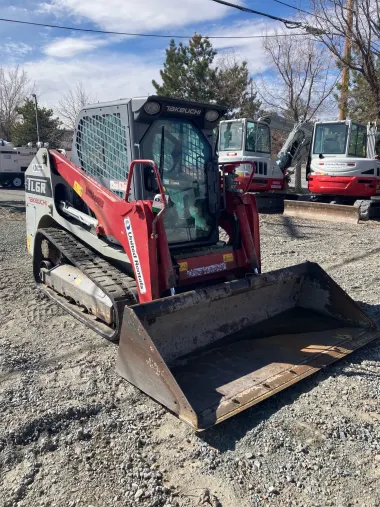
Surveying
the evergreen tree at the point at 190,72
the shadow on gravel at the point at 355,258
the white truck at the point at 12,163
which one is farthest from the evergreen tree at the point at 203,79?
the shadow on gravel at the point at 355,258

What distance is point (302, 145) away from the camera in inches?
624

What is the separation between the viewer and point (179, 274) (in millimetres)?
4352

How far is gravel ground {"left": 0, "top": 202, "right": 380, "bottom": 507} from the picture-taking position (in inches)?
103

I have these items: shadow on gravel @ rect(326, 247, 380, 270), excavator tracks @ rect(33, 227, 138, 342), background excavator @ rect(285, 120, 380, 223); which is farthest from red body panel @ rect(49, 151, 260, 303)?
background excavator @ rect(285, 120, 380, 223)

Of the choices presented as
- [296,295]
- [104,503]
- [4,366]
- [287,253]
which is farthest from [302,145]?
Answer: [104,503]

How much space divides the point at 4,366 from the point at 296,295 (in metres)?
3.03

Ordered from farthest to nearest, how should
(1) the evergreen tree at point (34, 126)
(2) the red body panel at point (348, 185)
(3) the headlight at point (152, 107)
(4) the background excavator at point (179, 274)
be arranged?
(1) the evergreen tree at point (34, 126)
(2) the red body panel at point (348, 185)
(3) the headlight at point (152, 107)
(4) the background excavator at point (179, 274)

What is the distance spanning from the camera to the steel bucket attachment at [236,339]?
3.40 meters

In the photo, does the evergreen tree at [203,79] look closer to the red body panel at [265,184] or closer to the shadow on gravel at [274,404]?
the red body panel at [265,184]

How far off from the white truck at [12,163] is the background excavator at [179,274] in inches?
673

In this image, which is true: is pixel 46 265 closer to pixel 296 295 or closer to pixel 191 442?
pixel 296 295

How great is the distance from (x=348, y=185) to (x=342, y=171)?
435mm

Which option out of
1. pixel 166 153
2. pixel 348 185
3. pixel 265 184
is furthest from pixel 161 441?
pixel 265 184

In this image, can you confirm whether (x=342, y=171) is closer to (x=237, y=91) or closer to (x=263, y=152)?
(x=263, y=152)
